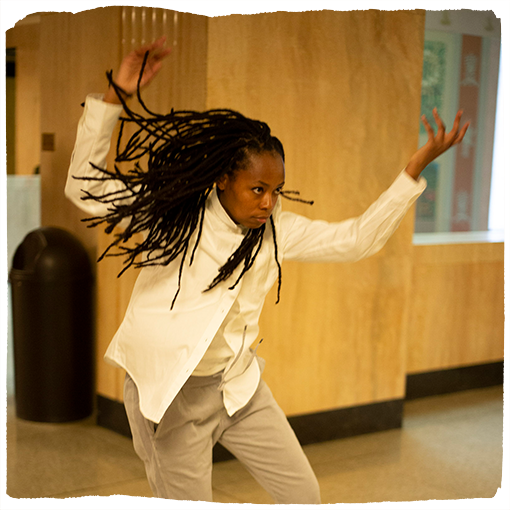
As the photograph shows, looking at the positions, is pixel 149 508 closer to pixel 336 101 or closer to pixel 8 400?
pixel 336 101

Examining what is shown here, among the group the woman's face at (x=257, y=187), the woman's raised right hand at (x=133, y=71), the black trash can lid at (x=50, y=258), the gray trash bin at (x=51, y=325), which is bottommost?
the gray trash bin at (x=51, y=325)

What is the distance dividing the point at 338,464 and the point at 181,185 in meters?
1.97

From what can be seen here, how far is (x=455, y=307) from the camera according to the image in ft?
14.4

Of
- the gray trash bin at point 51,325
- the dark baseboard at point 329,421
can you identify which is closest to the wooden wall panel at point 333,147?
the dark baseboard at point 329,421

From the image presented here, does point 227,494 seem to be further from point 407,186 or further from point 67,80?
point 67,80

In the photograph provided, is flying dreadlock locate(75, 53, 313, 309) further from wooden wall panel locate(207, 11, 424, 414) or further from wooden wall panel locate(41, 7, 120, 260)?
wooden wall panel locate(41, 7, 120, 260)

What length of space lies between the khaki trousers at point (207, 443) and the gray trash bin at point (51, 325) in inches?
71.7

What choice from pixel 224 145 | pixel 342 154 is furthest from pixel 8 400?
pixel 224 145

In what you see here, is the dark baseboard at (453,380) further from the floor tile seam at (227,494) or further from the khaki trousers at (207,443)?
the khaki trousers at (207,443)

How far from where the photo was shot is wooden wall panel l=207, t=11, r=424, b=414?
3141 millimetres

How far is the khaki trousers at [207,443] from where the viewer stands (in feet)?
6.15

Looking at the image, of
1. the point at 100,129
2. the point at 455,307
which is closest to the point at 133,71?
the point at 100,129

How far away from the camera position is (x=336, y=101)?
3357 millimetres

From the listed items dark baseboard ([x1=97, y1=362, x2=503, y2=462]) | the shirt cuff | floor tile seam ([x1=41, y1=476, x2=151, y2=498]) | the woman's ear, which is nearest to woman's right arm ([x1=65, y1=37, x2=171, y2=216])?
the woman's ear
